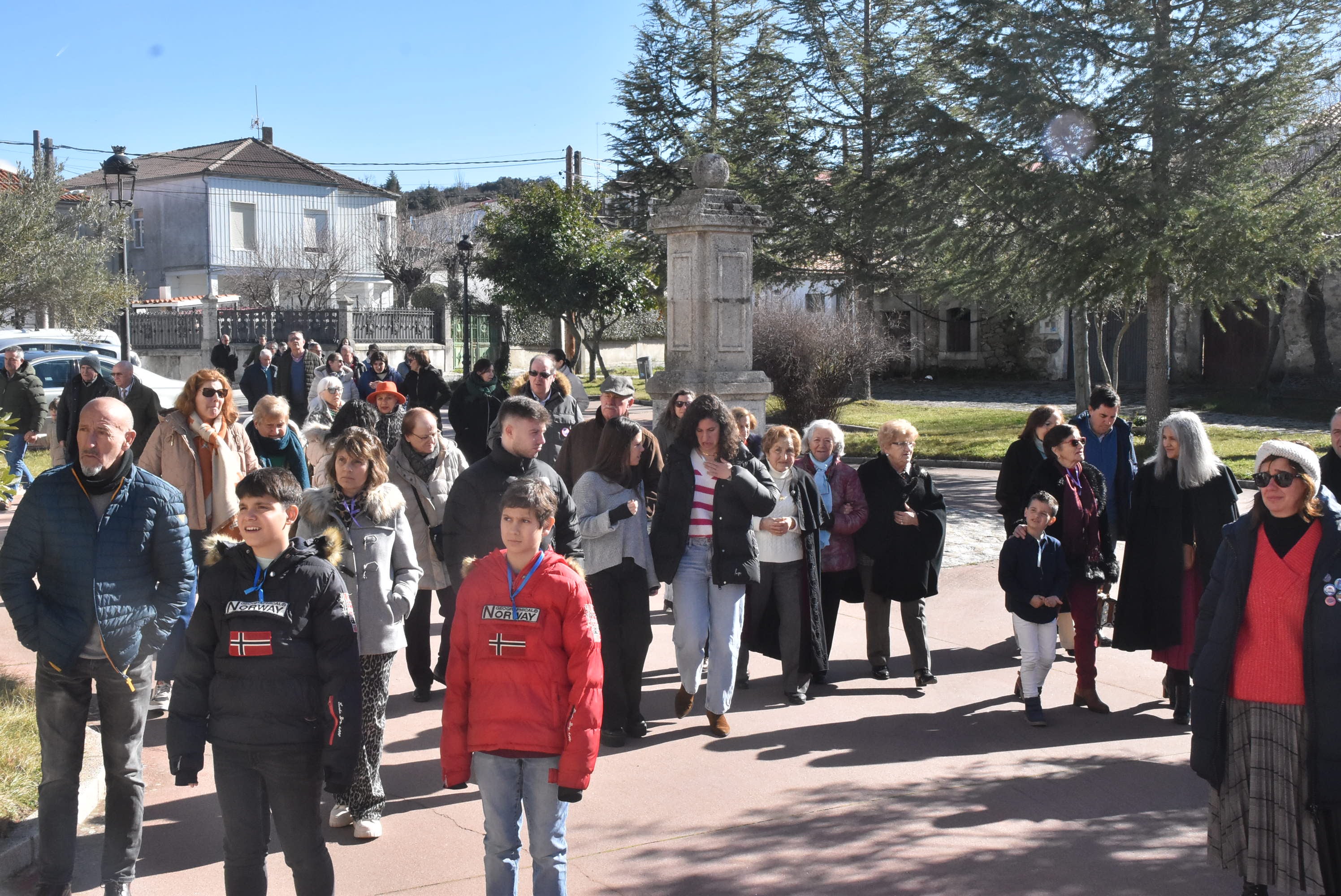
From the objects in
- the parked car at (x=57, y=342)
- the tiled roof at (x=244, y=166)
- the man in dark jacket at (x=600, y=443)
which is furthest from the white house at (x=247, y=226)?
the man in dark jacket at (x=600, y=443)

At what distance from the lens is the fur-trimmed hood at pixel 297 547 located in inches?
156

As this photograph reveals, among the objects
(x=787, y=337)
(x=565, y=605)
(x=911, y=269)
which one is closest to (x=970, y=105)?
(x=787, y=337)

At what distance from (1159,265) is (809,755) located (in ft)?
40.7

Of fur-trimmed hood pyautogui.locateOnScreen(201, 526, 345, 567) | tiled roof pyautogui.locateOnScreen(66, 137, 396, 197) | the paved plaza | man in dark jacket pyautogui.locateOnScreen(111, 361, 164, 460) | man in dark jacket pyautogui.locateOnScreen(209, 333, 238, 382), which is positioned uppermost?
tiled roof pyautogui.locateOnScreen(66, 137, 396, 197)

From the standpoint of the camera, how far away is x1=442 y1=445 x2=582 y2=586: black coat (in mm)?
5773

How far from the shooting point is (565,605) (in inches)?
156

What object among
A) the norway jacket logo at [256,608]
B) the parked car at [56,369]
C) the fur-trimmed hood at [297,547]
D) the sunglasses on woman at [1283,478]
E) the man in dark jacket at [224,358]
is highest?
the man in dark jacket at [224,358]

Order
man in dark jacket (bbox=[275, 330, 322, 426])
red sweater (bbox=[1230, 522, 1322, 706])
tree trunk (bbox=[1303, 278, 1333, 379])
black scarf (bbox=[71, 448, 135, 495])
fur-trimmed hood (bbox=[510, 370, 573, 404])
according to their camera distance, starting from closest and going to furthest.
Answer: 1. red sweater (bbox=[1230, 522, 1322, 706])
2. black scarf (bbox=[71, 448, 135, 495])
3. fur-trimmed hood (bbox=[510, 370, 573, 404])
4. man in dark jacket (bbox=[275, 330, 322, 426])
5. tree trunk (bbox=[1303, 278, 1333, 379])

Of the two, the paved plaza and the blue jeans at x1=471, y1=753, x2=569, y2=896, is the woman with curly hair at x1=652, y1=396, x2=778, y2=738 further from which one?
the blue jeans at x1=471, y1=753, x2=569, y2=896

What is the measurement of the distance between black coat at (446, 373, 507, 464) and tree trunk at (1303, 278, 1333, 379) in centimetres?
2184

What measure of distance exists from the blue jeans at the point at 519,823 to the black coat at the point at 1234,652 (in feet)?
7.83

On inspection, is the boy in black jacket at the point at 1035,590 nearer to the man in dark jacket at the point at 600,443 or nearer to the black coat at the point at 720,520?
the black coat at the point at 720,520

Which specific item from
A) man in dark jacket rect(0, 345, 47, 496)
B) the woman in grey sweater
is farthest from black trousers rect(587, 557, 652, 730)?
man in dark jacket rect(0, 345, 47, 496)

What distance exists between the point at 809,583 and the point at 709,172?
5.18 meters
